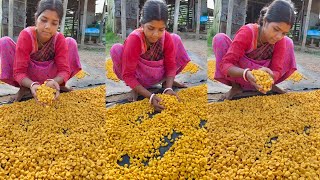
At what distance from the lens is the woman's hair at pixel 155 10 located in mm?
2299

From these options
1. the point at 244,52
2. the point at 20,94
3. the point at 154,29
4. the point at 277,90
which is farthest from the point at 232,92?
the point at 20,94

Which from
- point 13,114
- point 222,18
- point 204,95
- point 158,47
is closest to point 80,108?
point 13,114

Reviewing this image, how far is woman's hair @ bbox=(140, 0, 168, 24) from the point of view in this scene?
2.30m

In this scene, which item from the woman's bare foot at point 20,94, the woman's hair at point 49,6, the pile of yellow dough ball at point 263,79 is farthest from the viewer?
the woman's bare foot at point 20,94

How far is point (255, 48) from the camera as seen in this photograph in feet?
8.44

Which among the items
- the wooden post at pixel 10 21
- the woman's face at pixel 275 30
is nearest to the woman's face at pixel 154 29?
the woman's face at pixel 275 30

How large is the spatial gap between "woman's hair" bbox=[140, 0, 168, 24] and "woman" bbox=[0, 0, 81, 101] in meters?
0.64

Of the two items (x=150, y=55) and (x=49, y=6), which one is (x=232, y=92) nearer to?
(x=150, y=55)

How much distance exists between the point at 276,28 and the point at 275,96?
71 cm

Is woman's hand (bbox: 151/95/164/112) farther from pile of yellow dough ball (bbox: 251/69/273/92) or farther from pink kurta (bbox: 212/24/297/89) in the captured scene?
pile of yellow dough ball (bbox: 251/69/273/92)

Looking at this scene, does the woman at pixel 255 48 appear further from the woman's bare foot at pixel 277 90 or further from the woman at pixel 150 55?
the woman at pixel 150 55

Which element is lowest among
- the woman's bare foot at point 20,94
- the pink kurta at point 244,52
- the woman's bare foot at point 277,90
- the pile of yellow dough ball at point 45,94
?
the woman's bare foot at point 20,94

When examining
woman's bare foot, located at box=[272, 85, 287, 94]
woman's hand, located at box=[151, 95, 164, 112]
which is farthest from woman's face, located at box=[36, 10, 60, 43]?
woman's bare foot, located at box=[272, 85, 287, 94]

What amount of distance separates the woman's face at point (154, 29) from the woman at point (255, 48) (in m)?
0.45
